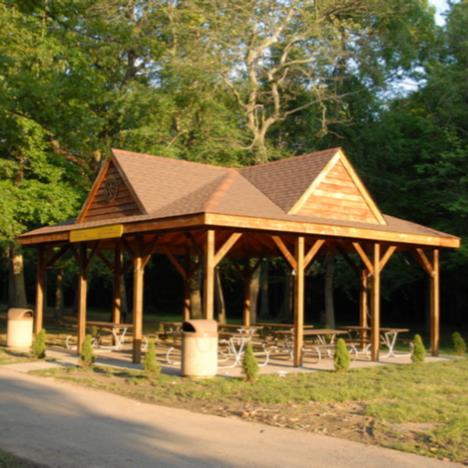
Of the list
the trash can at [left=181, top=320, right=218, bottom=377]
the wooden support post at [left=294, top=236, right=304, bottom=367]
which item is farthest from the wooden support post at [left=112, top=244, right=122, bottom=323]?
the trash can at [left=181, top=320, right=218, bottom=377]

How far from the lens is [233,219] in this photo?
44.6ft

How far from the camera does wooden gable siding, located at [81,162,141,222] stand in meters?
16.7

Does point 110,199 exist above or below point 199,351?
above

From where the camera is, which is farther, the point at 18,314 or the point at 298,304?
the point at 18,314

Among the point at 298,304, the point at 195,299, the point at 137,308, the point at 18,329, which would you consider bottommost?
the point at 18,329

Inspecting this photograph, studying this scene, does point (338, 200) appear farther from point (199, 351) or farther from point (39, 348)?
point (39, 348)

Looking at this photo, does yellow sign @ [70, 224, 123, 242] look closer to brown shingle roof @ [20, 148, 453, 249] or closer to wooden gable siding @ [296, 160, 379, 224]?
brown shingle roof @ [20, 148, 453, 249]

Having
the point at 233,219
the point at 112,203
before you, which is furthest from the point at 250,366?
the point at 112,203

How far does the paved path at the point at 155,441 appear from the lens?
6996 mm

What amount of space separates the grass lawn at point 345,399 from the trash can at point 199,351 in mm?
236

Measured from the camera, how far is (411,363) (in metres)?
16.2

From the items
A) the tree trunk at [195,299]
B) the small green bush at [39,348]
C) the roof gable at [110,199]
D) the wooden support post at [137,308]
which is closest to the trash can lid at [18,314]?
the small green bush at [39,348]

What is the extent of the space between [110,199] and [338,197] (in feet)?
17.5

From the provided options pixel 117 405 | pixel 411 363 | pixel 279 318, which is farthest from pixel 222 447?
pixel 279 318
